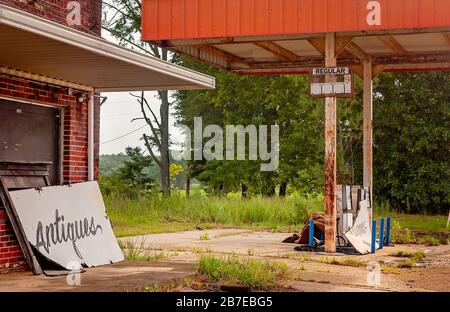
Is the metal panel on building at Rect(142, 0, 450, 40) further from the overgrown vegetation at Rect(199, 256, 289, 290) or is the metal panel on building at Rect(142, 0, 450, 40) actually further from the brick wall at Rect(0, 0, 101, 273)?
the overgrown vegetation at Rect(199, 256, 289, 290)

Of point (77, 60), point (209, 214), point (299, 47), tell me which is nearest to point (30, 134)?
point (77, 60)

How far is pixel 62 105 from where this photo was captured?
1371cm

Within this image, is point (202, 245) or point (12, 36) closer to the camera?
point (12, 36)

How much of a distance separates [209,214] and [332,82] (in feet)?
36.9

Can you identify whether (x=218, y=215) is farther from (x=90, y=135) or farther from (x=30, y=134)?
(x=30, y=134)

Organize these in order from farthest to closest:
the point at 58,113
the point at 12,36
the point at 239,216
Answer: the point at 239,216 < the point at 58,113 < the point at 12,36

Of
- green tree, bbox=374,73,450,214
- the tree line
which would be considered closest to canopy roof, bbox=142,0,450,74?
the tree line

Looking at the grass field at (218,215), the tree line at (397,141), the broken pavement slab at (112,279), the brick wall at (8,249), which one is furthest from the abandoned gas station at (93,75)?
the tree line at (397,141)

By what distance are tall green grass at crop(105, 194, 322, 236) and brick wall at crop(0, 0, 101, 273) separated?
8935mm

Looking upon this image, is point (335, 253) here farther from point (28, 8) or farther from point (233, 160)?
point (233, 160)

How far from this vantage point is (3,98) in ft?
39.9

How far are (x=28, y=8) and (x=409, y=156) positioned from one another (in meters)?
21.2

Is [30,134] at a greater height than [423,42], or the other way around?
[423,42]
